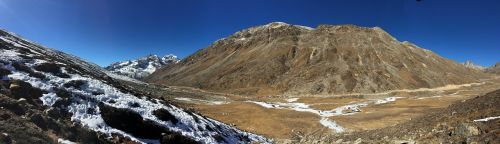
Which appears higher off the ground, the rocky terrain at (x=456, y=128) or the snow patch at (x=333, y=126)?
the rocky terrain at (x=456, y=128)

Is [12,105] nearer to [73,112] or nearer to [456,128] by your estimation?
[73,112]

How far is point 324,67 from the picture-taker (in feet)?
498

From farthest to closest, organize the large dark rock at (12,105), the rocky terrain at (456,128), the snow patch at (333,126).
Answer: the snow patch at (333,126), the large dark rock at (12,105), the rocky terrain at (456,128)

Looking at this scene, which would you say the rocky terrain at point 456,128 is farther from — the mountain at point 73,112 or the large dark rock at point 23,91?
the large dark rock at point 23,91

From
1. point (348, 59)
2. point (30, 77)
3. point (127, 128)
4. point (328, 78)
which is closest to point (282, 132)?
point (127, 128)

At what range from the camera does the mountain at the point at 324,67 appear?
14038 cm

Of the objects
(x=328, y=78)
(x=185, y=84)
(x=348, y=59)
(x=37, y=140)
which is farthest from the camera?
(x=185, y=84)

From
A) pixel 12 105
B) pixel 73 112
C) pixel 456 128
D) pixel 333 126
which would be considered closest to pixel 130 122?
pixel 73 112

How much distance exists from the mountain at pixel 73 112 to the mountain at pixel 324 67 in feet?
356

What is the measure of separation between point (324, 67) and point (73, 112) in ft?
437

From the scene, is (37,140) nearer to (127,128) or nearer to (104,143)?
(104,143)

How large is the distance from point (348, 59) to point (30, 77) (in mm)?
142581

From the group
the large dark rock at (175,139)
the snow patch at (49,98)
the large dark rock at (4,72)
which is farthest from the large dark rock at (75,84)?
the large dark rock at (175,139)

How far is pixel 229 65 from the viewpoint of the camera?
596 ft
